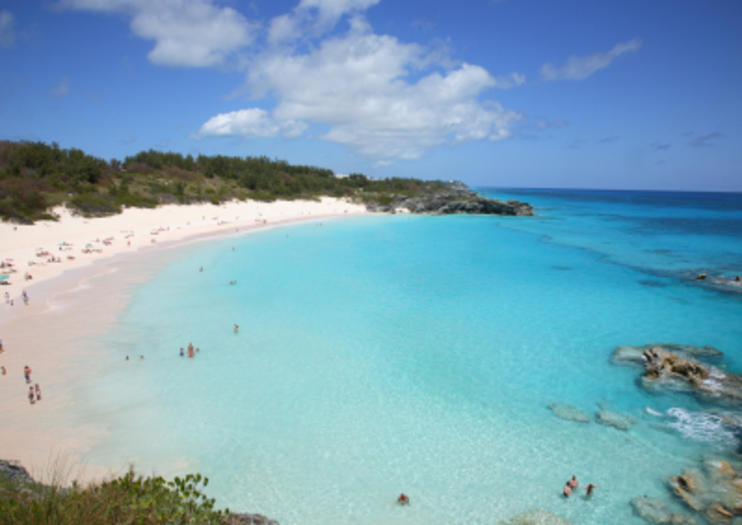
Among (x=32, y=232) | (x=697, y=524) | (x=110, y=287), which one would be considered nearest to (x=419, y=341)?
(x=697, y=524)

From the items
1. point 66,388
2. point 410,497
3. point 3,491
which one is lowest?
point 410,497

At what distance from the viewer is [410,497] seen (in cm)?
822

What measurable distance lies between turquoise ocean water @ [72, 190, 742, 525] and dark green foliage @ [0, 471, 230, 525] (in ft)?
12.4

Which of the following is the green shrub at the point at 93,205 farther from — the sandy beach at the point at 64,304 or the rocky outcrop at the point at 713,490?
the rocky outcrop at the point at 713,490

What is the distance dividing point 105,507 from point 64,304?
58.8 ft

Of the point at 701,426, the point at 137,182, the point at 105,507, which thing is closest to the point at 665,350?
the point at 701,426

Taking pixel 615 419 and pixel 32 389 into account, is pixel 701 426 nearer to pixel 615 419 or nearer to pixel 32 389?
pixel 615 419

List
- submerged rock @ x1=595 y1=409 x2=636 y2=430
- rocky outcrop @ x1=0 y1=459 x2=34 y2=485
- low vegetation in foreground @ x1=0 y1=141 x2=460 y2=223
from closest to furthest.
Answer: rocky outcrop @ x1=0 y1=459 x2=34 y2=485 → submerged rock @ x1=595 y1=409 x2=636 y2=430 → low vegetation in foreground @ x1=0 y1=141 x2=460 y2=223

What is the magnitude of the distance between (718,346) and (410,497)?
14090 mm

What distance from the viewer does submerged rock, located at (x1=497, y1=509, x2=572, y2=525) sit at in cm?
752

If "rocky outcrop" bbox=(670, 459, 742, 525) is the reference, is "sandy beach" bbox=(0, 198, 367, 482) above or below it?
above

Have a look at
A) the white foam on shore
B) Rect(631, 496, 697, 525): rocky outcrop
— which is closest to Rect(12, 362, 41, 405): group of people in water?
Rect(631, 496, 697, 525): rocky outcrop

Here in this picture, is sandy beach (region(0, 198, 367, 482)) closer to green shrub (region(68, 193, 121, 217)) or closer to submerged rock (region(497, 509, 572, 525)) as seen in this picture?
green shrub (region(68, 193, 121, 217))

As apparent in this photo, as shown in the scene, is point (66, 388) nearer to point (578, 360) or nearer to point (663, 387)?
point (578, 360)
